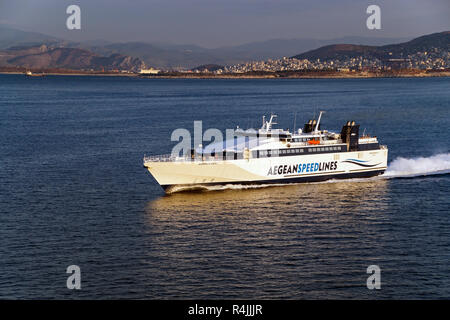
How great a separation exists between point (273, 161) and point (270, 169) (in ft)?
2.17

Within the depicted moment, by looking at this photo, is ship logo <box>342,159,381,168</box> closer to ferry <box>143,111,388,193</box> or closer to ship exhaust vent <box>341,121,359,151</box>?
ferry <box>143,111,388,193</box>

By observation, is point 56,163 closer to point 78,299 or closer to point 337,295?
point 78,299

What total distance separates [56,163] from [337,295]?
37498 mm

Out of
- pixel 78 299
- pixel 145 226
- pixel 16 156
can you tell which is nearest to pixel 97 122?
pixel 16 156

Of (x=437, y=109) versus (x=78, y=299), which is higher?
(x=437, y=109)

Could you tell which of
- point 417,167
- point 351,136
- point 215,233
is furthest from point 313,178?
point 215,233

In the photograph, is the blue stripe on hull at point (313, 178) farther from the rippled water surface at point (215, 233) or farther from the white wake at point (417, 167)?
the white wake at point (417, 167)

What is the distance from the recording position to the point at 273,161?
1817 inches

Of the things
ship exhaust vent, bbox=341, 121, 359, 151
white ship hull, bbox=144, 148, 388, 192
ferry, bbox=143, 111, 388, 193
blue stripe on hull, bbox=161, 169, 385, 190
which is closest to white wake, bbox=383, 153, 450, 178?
blue stripe on hull, bbox=161, 169, 385, 190

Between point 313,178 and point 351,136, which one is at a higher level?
point 351,136

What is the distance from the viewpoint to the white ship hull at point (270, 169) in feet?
145

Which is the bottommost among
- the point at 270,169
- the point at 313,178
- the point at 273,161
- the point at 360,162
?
the point at 313,178

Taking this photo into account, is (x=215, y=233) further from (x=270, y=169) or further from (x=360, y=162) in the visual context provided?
(x=360, y=162)

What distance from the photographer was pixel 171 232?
1379 inches
